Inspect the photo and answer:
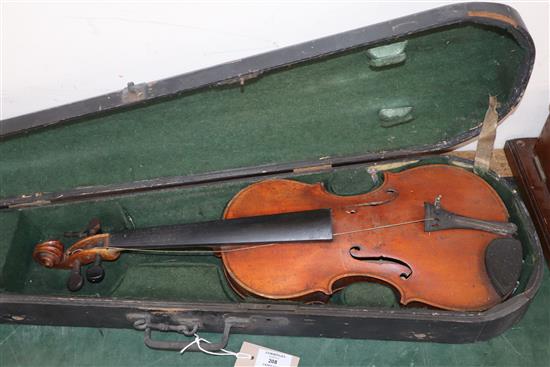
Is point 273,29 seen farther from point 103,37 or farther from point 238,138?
point 103,37

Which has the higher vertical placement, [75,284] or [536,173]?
[75,284]

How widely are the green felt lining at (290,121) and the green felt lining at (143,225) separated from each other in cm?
10

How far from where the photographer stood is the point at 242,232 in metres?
1.97

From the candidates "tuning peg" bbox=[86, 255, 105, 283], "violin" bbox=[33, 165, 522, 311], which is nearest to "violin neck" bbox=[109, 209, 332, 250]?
"violin" bbox=[33, 165, 522, 311]

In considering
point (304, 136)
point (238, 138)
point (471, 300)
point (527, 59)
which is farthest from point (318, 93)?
point (471, 300)

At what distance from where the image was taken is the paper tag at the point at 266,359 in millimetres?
2102

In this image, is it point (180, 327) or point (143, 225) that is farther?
point (143, 225)

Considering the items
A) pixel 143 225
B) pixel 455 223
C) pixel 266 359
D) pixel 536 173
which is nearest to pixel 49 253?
pixel 143 225

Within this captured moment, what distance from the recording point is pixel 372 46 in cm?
177

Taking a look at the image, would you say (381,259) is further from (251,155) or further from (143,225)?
(143,225)

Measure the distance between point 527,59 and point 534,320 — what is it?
0.98 metres

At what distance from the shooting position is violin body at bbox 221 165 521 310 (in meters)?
1.89

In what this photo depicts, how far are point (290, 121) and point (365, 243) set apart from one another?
1.67 ft

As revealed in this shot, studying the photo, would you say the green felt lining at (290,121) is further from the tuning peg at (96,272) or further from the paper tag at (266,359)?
the paper tag at (266,359)
